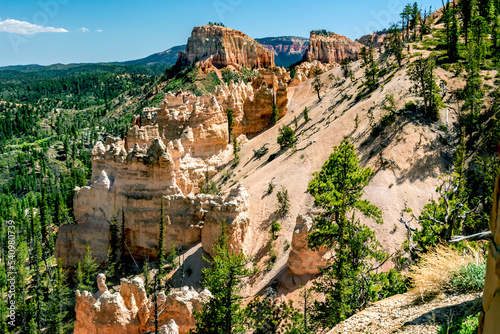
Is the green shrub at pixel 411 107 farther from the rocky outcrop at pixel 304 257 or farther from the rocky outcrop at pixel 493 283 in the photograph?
the rocky outcrop at pixel 493 283

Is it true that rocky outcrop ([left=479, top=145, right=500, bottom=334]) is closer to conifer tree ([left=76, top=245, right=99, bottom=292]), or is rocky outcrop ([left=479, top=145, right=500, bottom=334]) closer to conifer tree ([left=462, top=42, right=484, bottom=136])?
conifer tree ([left=76, top=245, right=99, bottom=292])

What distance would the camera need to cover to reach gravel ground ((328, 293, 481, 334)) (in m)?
9.45

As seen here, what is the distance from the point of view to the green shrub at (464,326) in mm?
8445

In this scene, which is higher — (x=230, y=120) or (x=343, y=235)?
(x=230, y=120)

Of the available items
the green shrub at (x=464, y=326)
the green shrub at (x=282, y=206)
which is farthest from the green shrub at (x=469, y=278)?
the green shrub at (x=282, y=206)

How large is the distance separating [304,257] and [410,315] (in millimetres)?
16262

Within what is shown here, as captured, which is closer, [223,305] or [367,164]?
[223,305]

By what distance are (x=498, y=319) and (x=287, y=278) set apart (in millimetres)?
23701

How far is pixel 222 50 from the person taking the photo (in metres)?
152

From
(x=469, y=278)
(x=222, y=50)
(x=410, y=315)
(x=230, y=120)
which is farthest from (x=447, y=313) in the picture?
(x=222, y=50)

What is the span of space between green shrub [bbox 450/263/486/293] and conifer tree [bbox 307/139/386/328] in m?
5.95

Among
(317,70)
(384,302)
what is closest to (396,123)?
(384,302)

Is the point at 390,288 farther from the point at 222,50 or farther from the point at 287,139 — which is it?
the point at 222,50

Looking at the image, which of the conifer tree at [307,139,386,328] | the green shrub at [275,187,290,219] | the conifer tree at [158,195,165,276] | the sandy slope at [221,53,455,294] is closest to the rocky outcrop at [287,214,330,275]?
the sandy slope at [221,53,455,294]
